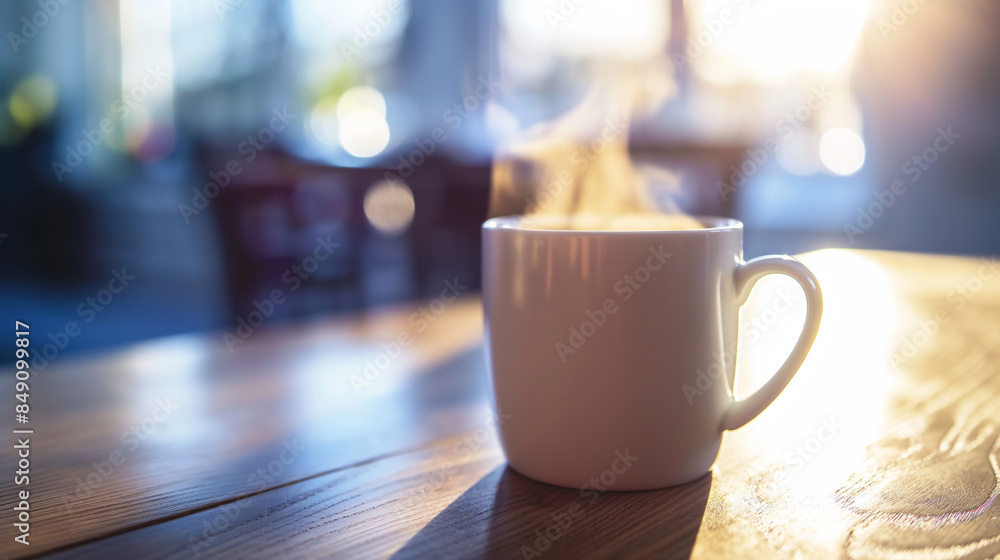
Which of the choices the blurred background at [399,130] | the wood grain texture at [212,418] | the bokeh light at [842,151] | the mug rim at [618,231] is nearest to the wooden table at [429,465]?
the wood grain texture at [212,418]

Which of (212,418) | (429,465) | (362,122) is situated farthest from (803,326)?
(362,122)

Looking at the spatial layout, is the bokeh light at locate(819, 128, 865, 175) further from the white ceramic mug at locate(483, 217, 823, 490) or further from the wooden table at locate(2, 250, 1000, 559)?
the white ceramic mug at locate(483, 217, 823, 490)

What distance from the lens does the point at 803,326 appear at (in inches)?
14.8


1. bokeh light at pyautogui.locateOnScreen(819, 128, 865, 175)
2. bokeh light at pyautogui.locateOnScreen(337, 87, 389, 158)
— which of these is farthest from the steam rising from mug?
bokeh light at pyautogui.locateOnScreen(819, 128, 865, 175)

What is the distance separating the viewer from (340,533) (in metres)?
0.33

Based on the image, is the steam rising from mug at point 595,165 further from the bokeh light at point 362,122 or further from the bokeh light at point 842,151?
the bokeh light at point 842,151

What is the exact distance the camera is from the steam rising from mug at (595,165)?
551 mm

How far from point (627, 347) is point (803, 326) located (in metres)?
0.10

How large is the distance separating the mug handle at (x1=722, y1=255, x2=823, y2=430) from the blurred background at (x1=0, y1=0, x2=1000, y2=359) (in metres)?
2.42

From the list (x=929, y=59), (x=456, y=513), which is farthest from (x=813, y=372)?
(x=929, y=59)

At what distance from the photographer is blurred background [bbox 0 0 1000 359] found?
330 cm

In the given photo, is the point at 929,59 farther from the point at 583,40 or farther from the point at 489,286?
the point at 489,286

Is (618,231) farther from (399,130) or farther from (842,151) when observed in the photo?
(399,130)

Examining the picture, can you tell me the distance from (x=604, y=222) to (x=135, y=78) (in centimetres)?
483
